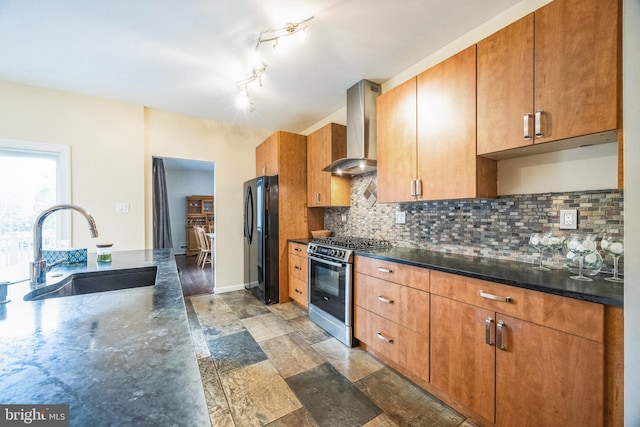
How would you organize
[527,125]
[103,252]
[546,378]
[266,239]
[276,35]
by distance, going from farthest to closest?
[266,239], [276,35], [103,252], [527,125], [546,378]

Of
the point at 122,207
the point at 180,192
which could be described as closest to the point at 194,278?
the point at 122,207

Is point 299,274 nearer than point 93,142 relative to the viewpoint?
No

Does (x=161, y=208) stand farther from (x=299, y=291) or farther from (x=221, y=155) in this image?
(x=299, y=291)

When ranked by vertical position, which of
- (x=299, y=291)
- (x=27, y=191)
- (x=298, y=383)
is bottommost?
(x=298, y=383)

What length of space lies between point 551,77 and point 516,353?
4.71 feet

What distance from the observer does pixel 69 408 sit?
0.41m

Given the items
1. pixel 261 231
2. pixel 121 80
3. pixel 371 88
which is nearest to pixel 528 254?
pixel 371 88

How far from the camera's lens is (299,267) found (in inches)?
122

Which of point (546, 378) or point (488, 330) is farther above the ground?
point (488, 330)

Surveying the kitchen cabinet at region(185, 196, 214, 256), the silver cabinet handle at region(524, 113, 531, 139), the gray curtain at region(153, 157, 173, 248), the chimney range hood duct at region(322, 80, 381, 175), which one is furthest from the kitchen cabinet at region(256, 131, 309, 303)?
the kitchen cabinet at region(185, 196, 214, 256)

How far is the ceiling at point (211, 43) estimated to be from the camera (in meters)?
1.68

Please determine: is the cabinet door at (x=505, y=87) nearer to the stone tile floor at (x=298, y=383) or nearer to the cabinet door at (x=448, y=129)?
the cabinet door at (x=448, y=129)

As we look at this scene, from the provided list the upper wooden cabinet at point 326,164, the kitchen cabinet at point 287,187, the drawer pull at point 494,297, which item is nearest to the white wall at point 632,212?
the drawer pull at point 494,297

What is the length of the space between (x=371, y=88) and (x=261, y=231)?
2168mm
